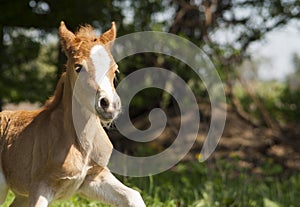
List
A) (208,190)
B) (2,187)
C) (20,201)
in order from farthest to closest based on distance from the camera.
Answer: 1. (208,190)
2. (20,201)
3. (2,187)

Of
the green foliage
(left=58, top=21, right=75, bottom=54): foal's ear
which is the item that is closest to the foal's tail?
(left=58, top=21, right=75, bottom=54): foal's ear

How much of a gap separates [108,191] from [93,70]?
1143 mm

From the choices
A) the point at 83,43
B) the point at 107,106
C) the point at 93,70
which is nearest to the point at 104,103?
the point at 107,106

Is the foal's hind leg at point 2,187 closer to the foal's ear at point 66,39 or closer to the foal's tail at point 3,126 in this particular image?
the foal's tail at point 3,126

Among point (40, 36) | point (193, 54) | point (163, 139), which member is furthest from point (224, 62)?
point (40, 36)

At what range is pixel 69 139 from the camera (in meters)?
4.84

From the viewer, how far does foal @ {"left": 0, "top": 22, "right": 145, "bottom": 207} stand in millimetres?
4473

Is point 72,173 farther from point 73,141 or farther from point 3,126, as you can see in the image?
point 3,126

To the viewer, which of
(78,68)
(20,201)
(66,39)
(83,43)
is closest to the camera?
(78,68)

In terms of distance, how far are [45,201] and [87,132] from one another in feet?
2.43

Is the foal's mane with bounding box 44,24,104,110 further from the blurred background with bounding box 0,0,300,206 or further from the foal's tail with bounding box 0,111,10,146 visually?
the blurred background with bounding box 0,0,300,206

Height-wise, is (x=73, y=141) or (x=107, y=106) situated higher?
(x=107, y=106)

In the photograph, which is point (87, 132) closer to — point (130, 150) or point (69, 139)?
Answer: point (69, 139)

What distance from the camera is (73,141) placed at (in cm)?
484
